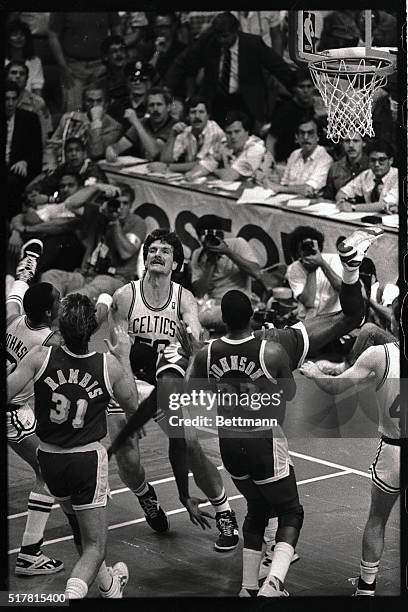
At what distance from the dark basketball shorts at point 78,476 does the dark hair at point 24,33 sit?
239 centimetres

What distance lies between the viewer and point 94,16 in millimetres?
5984

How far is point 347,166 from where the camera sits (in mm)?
6031

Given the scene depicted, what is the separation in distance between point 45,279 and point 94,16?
1.64 m

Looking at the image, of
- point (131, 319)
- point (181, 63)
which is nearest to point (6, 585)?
point (131, 319)

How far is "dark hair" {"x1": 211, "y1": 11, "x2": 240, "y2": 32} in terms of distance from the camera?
593cm

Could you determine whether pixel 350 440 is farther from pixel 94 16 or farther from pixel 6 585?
pixel 94 16

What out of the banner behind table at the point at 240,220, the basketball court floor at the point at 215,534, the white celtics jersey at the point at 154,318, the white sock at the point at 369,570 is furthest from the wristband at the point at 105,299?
the white sock at the point at 369,570

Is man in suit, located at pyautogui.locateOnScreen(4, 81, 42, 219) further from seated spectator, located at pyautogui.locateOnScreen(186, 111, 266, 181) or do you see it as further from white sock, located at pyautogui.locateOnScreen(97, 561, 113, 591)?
white sock, located at pyautogui.locateOnScreen(97, 561, 113, 591)

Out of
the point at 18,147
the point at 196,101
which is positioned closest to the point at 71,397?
the point at 18,147

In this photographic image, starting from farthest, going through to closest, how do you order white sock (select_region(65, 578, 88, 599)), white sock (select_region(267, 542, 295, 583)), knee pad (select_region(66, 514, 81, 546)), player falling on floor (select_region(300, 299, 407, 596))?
knee pad (select_region(66, 514, 81, 546)), player falling on floor (select_region(300, 299, 407, 596)), white sock (select_region(267, 542, 295, 583)), white sock (select_region(65, 578, 88, 599))

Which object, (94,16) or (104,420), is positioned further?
(94,16)

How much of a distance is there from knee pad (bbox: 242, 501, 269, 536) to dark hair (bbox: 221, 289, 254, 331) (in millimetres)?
1041

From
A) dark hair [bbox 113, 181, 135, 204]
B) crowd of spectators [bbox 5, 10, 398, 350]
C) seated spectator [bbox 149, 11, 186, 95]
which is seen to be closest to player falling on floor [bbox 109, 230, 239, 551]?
crowd of spectators [bbox 5, 10, 398, 350]

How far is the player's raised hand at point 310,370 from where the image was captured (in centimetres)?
583
